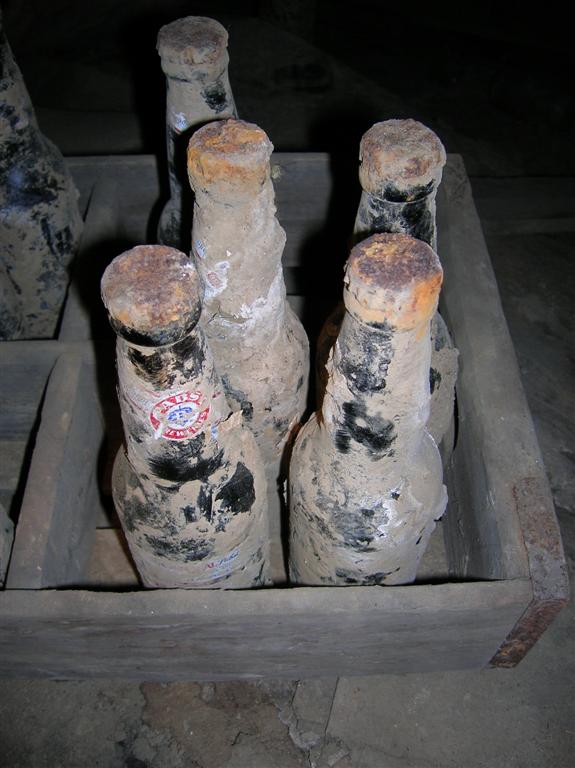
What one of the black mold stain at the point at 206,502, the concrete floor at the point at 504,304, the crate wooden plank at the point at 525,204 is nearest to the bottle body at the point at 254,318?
the black mold stain at the point at 206,502

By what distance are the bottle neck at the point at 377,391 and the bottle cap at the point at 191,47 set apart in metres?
0.91

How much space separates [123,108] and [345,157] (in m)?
2.20

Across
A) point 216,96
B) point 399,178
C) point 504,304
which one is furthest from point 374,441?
point 504,304

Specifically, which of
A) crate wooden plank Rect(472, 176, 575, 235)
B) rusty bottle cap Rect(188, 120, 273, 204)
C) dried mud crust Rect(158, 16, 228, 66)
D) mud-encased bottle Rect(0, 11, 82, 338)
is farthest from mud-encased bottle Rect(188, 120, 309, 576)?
crate wooden plank Rect(472, 176, 575, 235)

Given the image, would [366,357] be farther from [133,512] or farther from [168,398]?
[133,512]

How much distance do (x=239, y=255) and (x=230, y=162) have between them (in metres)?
0.19

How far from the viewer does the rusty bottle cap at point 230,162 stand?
1.27 m

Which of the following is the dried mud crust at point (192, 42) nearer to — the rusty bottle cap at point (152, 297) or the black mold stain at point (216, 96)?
the black mold stain at point (216, 96)

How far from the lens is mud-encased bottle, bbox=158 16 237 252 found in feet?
5.48

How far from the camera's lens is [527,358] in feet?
9.59

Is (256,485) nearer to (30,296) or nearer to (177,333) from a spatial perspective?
(177,333)

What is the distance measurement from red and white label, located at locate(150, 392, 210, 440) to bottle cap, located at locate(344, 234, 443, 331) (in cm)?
32

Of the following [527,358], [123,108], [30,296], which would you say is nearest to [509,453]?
[527,358]

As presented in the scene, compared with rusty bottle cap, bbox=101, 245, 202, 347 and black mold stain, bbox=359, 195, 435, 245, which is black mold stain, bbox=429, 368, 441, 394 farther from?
rusty bottle cap, bbox=101, 245, 202, 347
